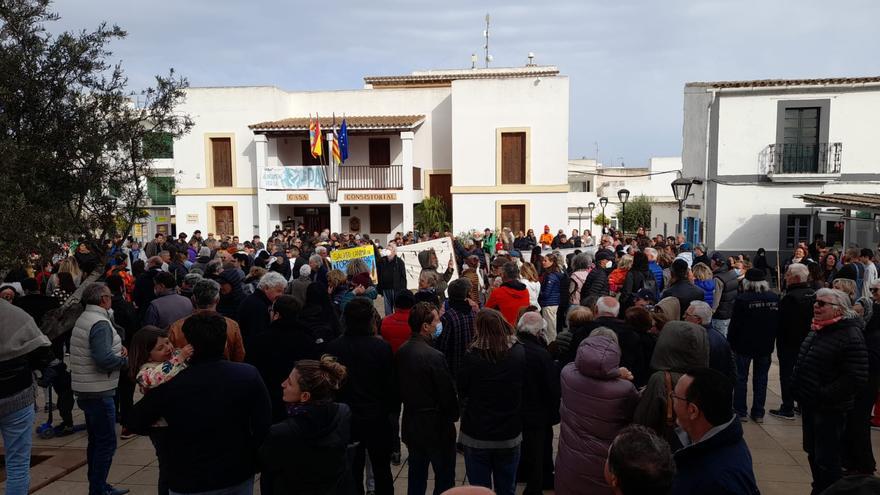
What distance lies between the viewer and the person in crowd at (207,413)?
10.3 feet

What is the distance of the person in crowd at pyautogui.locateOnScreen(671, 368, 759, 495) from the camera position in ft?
8.13

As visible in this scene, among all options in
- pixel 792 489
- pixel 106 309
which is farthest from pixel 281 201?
pixel 792 489

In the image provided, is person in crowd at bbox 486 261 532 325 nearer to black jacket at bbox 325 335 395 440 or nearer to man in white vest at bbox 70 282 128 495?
black jacket at bbox 325 335 395 440

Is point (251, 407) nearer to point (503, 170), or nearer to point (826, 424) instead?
point (826, 424)

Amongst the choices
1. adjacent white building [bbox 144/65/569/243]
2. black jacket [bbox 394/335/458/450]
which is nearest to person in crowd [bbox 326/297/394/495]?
black jacket [bbox 394/335/458/450]

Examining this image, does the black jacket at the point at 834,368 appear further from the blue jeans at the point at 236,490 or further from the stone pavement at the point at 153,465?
the blue jeans at the point at 236,490

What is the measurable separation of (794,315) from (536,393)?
12.3ft

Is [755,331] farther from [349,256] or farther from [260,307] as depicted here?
[349,256]

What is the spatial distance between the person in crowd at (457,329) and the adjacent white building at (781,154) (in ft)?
54.8

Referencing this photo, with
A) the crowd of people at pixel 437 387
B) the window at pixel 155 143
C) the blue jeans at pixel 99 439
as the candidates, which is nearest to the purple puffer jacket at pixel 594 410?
the crowd of people at pixel 437 387

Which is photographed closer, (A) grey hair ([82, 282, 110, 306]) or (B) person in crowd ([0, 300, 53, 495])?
(B) person in crowd ([0, 300, 53, 495])

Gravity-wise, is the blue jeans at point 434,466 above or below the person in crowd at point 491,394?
below

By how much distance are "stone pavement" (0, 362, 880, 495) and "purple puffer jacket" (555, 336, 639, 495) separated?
171 centimetres

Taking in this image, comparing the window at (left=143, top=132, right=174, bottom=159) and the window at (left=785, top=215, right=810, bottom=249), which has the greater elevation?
the window at (left=143, top=132, right=174, bottom=159)
